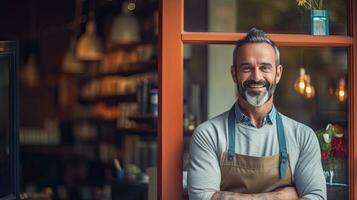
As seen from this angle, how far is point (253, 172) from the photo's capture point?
12.0 feet

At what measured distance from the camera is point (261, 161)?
3.67 m

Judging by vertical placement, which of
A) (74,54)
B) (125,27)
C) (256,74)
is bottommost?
(256,74)

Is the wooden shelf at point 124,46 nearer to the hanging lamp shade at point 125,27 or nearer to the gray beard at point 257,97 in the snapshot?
the hanging lamp shade at point 125,27

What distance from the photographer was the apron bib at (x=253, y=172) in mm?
3670

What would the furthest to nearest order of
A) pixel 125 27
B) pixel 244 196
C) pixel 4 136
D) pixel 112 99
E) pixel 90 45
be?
pixel 112 99
pixel 90 45
pixel 125 27
pixel 4 136
pixel 244 196

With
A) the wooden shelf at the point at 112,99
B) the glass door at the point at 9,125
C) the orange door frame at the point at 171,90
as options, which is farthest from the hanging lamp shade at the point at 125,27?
the orange door frame at the point at 171,90

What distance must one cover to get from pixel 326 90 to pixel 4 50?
243cm

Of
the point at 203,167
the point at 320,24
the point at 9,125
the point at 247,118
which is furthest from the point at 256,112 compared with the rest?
the point at 9,125

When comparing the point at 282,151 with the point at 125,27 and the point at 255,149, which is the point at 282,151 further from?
the point at 125,27

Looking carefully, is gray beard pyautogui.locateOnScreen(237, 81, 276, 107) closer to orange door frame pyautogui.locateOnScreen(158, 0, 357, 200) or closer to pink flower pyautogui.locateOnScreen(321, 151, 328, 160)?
orange door frame pyautogui.locateOnScreen(158, 0, 357, 200)

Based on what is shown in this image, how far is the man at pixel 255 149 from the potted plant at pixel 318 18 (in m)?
0.51

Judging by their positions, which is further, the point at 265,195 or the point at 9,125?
the point at 9,125

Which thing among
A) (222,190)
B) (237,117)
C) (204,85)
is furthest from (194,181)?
(204,85)

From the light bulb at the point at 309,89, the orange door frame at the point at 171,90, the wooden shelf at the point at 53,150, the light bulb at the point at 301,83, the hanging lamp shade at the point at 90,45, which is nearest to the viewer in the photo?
the orange door frame at the point at 171,90
